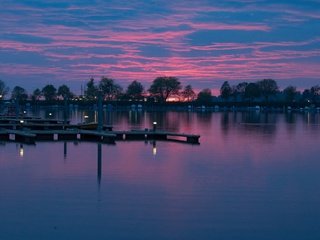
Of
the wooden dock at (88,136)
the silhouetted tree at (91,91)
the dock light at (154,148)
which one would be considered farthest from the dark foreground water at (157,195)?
the silhouetted tree at (91,91)

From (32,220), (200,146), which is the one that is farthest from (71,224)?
(200,146)

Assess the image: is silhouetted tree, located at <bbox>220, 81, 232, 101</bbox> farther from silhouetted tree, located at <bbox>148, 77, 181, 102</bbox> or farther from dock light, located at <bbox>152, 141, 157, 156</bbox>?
dock light, located at <bbox>152, 141, 157, 156</bbox>

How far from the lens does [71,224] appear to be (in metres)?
11.9

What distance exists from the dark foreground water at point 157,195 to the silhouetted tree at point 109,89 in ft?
410

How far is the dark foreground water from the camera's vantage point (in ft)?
→ 38.3

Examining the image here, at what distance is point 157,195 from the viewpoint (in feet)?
50.4

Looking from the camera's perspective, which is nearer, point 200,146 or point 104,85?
point 200,146

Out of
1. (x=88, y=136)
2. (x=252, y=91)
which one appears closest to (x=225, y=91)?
(x=252, y=91)

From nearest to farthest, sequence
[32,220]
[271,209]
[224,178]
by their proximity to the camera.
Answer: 1. [32,220]
2. [271,209]
3. [224,178]

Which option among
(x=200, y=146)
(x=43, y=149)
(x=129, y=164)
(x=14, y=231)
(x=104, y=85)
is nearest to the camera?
(x=14, y=231)

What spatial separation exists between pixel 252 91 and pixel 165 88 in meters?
26.5

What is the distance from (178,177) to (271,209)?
18.4ft

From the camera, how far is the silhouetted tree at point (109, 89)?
151 metres

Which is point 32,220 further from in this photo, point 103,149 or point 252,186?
point 103,149
